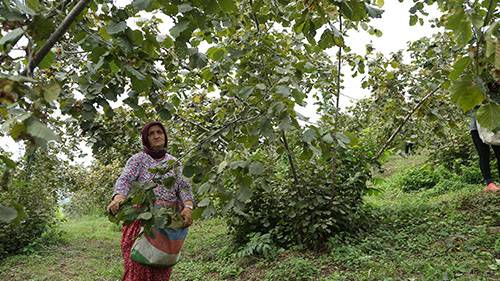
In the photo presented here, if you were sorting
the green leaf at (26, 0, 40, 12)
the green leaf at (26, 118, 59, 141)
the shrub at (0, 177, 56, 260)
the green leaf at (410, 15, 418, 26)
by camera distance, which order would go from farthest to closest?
the shrub at (0, 177, 56, 260), the green leaf at (410, 15, 418, 26), the green leaf at (26, 0, 40, 12), the green leaf at (26, 118, 59, 141)

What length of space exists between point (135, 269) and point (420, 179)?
5946 millimetres

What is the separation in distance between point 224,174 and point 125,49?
612mm

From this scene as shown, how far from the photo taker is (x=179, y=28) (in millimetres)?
1455

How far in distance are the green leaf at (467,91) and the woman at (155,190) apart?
7.35ft

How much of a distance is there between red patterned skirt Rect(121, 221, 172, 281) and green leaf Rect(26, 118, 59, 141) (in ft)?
7.56

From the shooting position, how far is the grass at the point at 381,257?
3426 mm

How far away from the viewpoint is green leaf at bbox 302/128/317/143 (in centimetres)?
172

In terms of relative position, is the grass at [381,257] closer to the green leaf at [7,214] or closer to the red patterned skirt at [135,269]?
the red patterned skirt at [135,269]

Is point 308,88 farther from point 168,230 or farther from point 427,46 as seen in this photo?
point 168,230

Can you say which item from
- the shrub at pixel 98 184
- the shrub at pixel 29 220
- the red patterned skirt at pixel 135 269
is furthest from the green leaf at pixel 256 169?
the shrub at pixel 98 184

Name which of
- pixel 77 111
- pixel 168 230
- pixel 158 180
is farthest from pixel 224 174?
pixel 168 230

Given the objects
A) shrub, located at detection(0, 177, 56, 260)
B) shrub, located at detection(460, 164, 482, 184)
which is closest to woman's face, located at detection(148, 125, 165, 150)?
shrub, located at detection(0, 177, 56, 260)

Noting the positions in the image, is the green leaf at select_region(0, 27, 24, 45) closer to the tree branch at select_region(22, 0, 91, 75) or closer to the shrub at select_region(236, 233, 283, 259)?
the tree branch at select_region(22, 0, 91, 75)

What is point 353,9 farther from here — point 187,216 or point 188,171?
point 187,216
